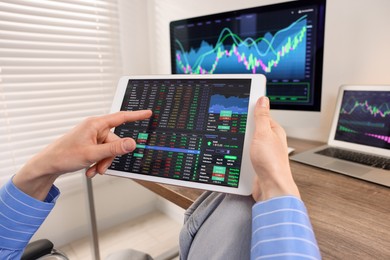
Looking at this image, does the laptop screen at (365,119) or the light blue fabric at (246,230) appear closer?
the light blue fabric at (246,230)

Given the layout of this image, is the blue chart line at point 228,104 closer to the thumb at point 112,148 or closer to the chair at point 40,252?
the thumb at point 112,148

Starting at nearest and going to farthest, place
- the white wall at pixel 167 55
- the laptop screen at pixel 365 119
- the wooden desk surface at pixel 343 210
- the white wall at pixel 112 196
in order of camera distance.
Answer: the wooden desk surface at pixel 343 210, the laptop screen at pixel 365 119, the white wall at pixel 167 55, the white wall at pixel 112 196

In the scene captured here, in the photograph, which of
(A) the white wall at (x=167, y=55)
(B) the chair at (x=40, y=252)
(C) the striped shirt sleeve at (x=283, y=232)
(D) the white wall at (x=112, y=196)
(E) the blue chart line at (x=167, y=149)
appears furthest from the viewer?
(D) the white wall at (x=112, y=196)

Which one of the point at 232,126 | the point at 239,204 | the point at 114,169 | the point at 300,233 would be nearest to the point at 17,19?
the point at 114,169

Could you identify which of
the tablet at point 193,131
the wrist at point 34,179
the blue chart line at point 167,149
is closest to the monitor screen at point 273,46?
the tablet at point 193,131

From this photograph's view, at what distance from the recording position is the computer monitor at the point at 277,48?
0.90 m

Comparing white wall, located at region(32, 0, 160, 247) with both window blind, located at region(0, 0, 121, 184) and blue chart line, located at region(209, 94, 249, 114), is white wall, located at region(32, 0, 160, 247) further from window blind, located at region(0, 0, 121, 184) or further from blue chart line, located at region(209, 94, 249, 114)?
blue chart line, located at region(209, 94, 249, 114)

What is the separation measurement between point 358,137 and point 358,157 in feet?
0.29

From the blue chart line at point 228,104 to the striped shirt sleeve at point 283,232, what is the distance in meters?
0.23

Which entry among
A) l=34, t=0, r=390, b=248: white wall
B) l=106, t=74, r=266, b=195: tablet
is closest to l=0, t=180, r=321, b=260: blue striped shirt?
l=106, t=74, r=266, b=195: tablet

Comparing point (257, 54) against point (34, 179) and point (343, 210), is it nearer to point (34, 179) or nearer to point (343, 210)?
point (343, 210)

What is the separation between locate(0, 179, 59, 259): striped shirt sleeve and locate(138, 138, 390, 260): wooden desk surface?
1.11 feet

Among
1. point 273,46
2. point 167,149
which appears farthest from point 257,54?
point 167,149

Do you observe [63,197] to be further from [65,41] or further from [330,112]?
[330,112]
